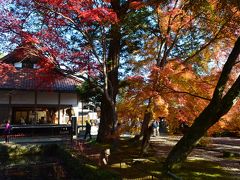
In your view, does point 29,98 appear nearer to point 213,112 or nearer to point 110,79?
point 110,79

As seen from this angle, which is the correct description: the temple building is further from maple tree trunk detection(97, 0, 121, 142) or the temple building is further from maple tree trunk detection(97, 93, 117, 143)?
maple tree trunk detection(97, 0, 121, 142)

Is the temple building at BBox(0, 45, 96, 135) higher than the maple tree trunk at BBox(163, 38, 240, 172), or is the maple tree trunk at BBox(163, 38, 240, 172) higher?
the temple building at BBox(0, 45, 96, 135)

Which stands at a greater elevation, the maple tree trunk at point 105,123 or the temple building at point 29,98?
the temple building at point 29,98

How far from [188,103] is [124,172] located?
167 inches

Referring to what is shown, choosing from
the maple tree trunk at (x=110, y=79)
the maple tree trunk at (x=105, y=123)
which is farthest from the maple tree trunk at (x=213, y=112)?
the maple tree trunk at (x=105, y=123)

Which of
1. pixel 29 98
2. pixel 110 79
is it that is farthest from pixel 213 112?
pixel 29 98

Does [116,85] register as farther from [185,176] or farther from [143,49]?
[185,176]

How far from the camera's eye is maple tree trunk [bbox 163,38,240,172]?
10133mm

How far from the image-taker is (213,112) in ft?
33.9

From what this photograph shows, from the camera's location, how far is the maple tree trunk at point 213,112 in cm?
1013

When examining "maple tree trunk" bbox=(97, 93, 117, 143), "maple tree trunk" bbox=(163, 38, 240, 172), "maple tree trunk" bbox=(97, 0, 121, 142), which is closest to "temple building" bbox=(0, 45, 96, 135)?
"maple tree trunk" bbox=(97, 93, 117, 143)

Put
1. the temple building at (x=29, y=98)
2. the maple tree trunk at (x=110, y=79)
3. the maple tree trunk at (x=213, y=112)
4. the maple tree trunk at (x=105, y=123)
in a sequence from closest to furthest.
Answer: the maple tree trunk at (x=213, y=112) < the maple tree trunk at (x=110, y=79) < the maple tree trunk at (x=105, y=123) < the temple building at (x=29, y=98)

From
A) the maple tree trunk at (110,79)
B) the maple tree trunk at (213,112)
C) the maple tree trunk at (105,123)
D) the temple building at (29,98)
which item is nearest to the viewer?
the maple tree trunk at (213,112)

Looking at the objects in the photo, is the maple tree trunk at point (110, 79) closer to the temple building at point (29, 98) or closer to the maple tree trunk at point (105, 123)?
the maple tree trunk at point (105, 123)
